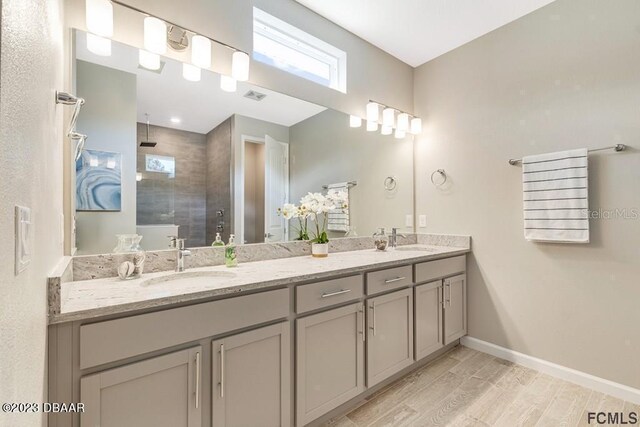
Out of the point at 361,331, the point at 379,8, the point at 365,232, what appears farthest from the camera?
the point at 365,232

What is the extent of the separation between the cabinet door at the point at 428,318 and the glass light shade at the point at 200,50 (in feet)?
6.52

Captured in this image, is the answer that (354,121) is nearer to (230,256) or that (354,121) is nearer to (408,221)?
(408,221)

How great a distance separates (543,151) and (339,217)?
158cm

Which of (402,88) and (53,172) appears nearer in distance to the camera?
(53,172)

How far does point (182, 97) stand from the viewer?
1.75 metres

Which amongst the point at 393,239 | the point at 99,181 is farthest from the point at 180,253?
the point at 393,239

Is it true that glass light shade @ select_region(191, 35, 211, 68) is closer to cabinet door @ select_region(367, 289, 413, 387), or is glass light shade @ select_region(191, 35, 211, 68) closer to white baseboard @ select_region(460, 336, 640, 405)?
cabinet door @ select_region(367, 289, 413, 387)

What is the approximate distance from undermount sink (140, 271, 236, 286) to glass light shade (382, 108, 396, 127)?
1964 millimetres

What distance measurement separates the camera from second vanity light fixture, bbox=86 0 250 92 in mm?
1422

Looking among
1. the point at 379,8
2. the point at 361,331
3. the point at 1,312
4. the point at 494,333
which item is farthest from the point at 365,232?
the point at 1,312

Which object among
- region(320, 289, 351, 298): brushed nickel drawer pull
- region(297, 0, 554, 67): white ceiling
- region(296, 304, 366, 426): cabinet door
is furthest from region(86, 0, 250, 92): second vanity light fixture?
region(296, 304, 366, 426): cabinet door

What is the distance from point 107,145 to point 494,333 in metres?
3.00

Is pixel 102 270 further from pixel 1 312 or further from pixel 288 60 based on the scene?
pixel 288 60

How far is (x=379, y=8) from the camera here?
2.24 metres
